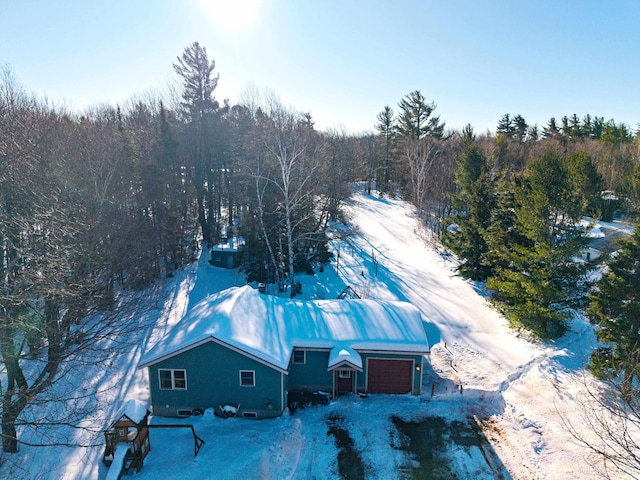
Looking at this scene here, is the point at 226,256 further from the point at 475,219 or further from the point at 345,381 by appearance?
the point at 475,219

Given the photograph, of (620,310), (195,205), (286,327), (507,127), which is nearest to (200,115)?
(195,205)

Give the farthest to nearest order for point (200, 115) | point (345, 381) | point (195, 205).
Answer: point (195, 205), point (200, 115), point (345, 381)

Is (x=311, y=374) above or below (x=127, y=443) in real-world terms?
below

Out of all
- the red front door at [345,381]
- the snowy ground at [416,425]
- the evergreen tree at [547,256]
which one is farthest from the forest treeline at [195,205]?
the red front door at [345,381]

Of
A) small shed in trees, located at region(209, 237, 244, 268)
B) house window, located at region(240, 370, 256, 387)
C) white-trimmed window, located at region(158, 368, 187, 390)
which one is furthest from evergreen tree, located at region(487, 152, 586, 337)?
small shed in trees, located at region(209, 237, 244, 268)

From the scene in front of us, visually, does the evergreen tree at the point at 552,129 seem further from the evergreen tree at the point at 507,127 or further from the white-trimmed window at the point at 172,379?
the white-trimmed window at the point at 172,379

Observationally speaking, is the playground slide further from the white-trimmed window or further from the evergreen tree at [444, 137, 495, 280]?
the evergreen tree at [444, 137, 495, 280]
